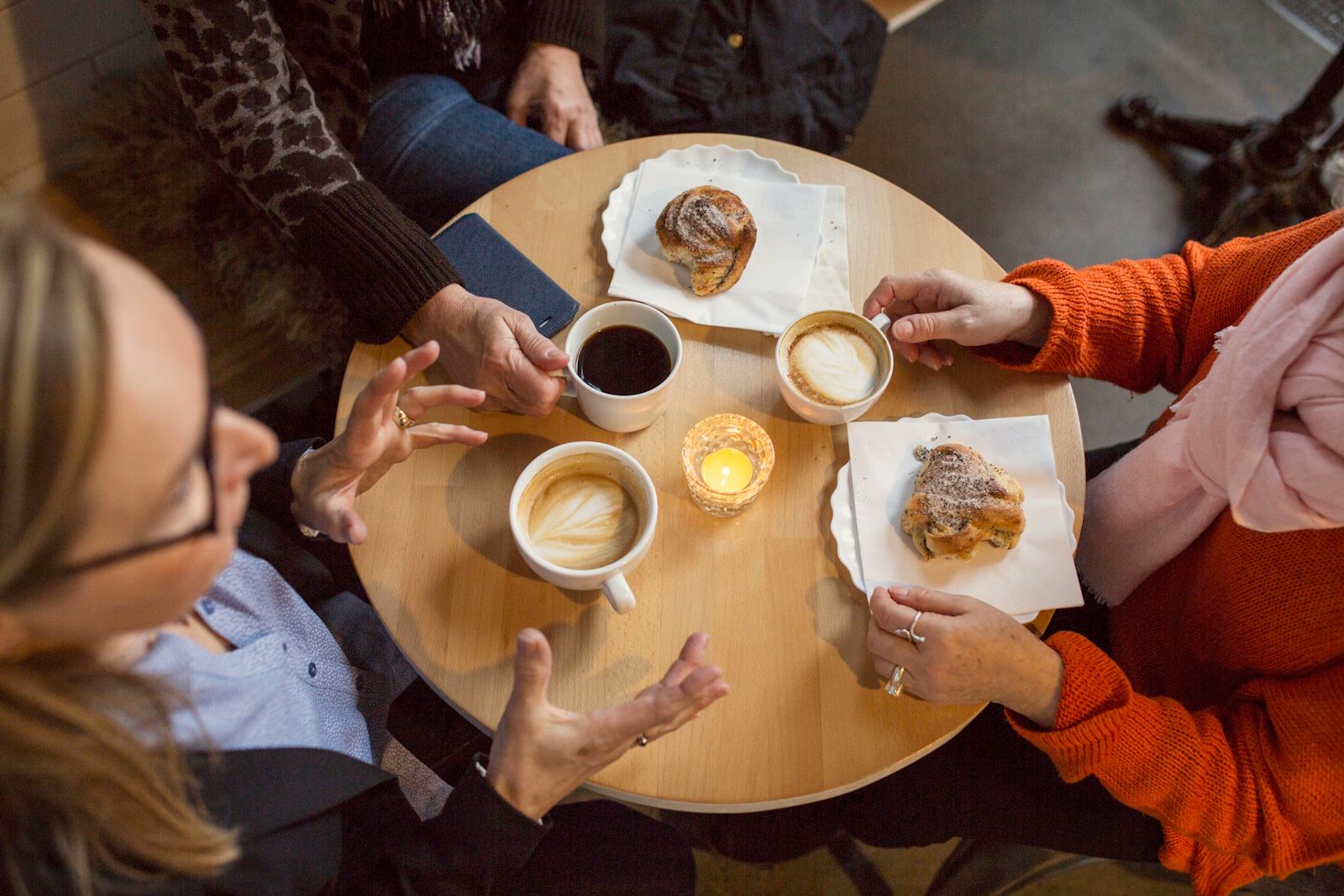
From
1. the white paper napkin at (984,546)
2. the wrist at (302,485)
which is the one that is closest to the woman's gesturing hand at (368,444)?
the wrist at (302,485)

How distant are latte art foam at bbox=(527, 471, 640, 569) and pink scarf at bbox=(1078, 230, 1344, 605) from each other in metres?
0.70

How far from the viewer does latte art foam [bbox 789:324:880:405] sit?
1.06 m

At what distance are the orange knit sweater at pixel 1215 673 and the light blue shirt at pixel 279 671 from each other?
2.90ft

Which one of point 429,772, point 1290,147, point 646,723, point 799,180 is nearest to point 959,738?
point 646,723

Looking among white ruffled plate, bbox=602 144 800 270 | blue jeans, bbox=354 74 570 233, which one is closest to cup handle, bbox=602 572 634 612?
white ruffled plate, bbox=602 144 800 270

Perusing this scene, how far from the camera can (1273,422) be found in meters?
0.91

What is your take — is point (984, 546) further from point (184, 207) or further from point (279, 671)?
point (184, 207)

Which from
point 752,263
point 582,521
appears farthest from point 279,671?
point 752,263

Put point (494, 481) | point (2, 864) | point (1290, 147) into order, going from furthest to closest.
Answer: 1. point (1290, 147)
2. point (494, 481)
3. point (2, 864)

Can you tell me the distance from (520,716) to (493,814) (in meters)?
0.12

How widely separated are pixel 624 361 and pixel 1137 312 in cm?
74

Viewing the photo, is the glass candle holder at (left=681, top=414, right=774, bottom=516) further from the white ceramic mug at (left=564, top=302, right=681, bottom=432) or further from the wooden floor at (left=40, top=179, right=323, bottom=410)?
the wooden floor at (left=40, top=179, right=323, bottom=410)

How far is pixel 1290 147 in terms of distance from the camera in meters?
2.23

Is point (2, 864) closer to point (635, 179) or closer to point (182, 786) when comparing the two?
point (182, 786)
